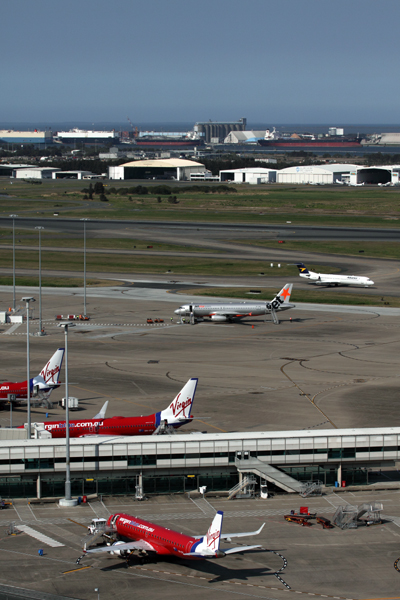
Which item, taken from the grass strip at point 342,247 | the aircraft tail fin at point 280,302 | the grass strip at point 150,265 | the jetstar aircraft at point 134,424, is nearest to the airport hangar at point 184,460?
the jetstar aircraft at point 134,424

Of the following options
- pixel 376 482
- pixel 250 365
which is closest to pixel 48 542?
pixel 376 482

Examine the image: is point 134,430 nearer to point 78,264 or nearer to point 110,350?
point 110,350

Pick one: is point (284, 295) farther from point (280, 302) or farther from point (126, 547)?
→ point (126, 547)

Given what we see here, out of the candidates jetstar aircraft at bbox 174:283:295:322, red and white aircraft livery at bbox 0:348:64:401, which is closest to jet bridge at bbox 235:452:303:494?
red and white aircraft livery at bbox 0:348:64:401

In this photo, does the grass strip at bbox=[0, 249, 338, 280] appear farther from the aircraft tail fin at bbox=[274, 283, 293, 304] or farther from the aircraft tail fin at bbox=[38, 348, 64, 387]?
the aircraft tail fin at bbox=[38, 348, 64, 387]

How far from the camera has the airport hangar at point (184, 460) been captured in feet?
169

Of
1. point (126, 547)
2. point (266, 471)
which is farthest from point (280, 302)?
point (126, 547)

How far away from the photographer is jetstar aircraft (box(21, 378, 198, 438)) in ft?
190

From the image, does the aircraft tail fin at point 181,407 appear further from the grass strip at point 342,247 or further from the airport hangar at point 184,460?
the grass strip at point 342,247

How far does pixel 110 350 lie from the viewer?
305 feet

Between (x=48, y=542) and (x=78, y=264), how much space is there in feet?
410

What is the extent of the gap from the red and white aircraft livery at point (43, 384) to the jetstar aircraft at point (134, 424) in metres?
10.9

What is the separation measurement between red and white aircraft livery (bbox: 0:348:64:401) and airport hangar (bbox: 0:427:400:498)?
17.0 meters

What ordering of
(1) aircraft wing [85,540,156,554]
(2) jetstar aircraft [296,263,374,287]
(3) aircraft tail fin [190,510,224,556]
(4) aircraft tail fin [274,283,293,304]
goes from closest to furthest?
(3) aircraft tail fin [190,510,224,556] → (1) aircraft wing [85,540,156,554] → (4) aircraft tail fin [274,283,293,304] → (2) jetstar aircraft [296,263,374,287]
